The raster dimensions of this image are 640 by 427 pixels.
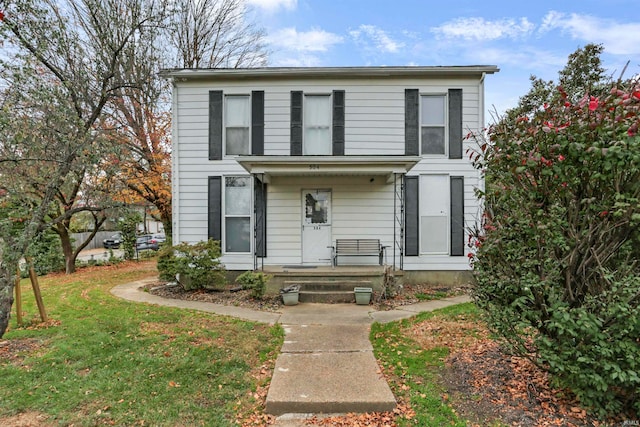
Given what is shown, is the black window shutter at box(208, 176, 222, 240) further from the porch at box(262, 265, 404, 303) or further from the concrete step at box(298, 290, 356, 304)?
the concrete step at box(298, 290, 356, 304)

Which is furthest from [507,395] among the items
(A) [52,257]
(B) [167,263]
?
(A) [52,257]

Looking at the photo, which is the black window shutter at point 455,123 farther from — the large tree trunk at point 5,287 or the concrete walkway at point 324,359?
the large tree trunk at point 5,287

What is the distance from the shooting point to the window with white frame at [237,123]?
9.04 meters

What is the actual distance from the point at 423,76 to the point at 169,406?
893 centimetres

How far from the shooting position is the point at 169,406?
123 inches

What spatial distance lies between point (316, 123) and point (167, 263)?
5407mm

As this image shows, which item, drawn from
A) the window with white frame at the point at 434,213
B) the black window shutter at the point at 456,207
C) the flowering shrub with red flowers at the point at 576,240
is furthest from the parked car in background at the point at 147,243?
the flowering shrub with red flowers at the point at 576,240

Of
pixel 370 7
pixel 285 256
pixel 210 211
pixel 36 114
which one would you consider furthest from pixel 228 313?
pixel 370 7

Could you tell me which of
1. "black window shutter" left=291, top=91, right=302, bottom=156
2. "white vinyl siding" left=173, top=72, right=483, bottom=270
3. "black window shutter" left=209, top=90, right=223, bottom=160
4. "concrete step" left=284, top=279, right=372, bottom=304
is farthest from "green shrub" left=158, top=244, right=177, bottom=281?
"black window shutter" left=291, top=91, right=302, bottom=156

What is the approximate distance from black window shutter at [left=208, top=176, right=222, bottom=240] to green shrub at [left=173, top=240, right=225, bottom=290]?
2.76 feet

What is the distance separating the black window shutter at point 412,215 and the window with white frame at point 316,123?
8.06 feet

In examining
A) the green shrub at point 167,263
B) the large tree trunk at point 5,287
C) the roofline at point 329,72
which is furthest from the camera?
the roofline at point 329,72

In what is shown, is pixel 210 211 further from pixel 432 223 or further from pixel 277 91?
pixel 432 223

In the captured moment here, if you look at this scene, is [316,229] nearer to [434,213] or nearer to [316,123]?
[316,123]
